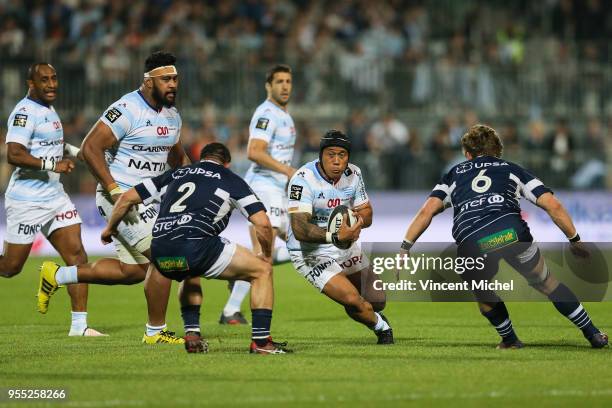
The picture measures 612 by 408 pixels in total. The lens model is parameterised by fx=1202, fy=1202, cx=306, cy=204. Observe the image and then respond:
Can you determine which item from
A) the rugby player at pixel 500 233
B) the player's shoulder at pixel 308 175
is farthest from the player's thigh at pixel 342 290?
the player's shoulder at pixel 308 175

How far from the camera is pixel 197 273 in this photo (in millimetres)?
10281

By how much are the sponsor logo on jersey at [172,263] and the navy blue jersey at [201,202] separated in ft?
0.61

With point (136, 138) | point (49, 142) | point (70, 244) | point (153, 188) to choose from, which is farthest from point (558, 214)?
point (49, 142)

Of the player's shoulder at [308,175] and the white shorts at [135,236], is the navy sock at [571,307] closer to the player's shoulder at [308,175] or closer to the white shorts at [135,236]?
the player's shoulder at [308,175]

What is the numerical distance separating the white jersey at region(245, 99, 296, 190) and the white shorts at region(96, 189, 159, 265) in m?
2.82

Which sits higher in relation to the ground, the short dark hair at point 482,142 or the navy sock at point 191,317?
the short dark hair at point 482,142

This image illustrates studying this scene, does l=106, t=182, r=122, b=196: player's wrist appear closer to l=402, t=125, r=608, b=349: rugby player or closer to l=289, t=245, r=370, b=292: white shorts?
l=289, t=245, r=370, b=292: white shorts

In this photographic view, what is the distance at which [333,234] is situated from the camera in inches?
422

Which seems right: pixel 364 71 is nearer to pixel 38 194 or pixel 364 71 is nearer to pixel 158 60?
pixel 38 194

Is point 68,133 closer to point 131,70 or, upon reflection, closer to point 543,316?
point 131,70

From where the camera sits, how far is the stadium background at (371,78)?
79.8ft

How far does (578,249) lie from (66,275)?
16.0ft

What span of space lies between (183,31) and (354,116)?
464 cm

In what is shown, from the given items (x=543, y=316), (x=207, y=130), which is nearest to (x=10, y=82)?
(x=207, y=130)
